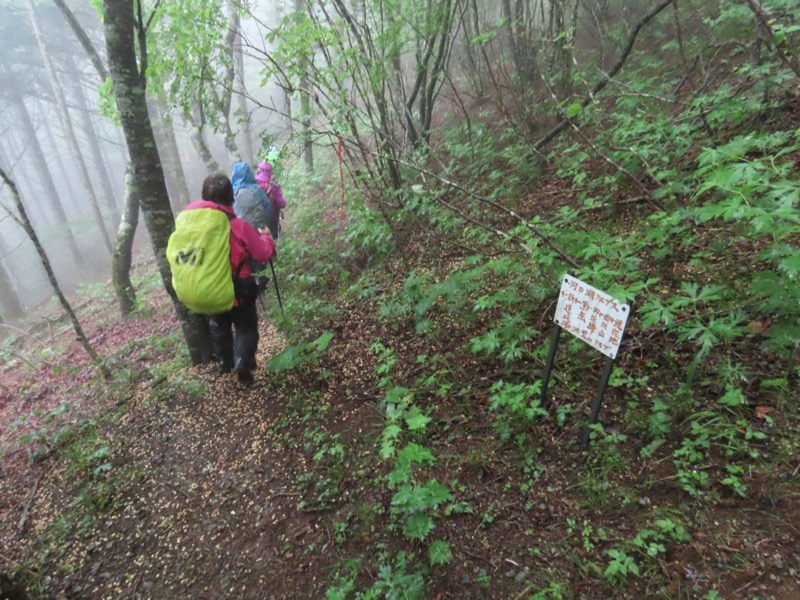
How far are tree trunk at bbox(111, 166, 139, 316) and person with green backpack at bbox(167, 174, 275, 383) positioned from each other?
21.6 feet

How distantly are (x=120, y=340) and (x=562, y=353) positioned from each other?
8.42 m

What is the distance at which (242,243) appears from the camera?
12.9ft

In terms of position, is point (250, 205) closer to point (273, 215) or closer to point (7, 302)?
point (273, 215)

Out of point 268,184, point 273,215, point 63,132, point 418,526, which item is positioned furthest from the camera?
point 63,132

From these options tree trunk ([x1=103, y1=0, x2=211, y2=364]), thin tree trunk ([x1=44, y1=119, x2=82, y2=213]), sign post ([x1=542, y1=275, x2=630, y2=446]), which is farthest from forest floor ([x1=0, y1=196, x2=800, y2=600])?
thin tree trunk ([x1=44, y1=119, x2=82, y2=213])

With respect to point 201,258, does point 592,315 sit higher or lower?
higher

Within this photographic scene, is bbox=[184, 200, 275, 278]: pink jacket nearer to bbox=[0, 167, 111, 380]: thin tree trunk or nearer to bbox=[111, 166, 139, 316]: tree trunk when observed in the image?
bbox=[0, 167, 111, 380]: thin tree trunk

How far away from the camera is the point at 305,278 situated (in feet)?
19.7

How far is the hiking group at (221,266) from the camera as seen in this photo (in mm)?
3676

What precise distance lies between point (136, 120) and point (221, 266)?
6.01 feet

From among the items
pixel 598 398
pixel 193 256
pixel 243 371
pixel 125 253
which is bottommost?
pixel 125 253

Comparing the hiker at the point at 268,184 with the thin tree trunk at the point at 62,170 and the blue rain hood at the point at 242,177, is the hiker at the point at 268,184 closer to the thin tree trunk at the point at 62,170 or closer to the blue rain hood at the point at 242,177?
the blue rain hood at the point at 242,177

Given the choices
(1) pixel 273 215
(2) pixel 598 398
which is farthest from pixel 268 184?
(2) pixel 598 398

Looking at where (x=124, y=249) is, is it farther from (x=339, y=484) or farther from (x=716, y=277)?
(x=716, y=277)
